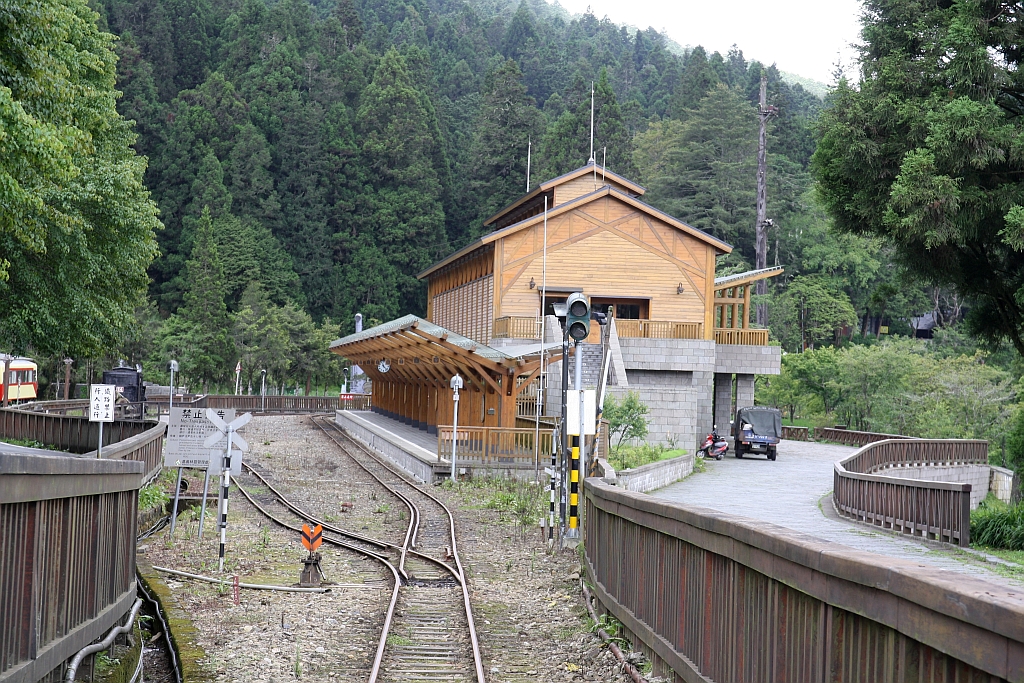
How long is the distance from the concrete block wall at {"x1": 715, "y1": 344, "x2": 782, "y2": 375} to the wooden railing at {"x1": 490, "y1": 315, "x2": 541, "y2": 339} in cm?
761

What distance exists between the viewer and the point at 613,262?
43.1 m

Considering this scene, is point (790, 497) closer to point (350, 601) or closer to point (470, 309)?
point (350, 601)

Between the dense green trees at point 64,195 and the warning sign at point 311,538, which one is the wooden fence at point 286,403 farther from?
the warning sign at point 311,538

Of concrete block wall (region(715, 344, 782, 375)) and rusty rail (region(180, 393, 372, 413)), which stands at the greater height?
concrete block wall (region(715, 344, 782, 375))

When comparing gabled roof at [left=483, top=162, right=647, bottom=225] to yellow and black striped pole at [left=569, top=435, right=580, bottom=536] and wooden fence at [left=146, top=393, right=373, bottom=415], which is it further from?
yellow and black striped pole at [left=569, top=435, right=580, bottom=536]

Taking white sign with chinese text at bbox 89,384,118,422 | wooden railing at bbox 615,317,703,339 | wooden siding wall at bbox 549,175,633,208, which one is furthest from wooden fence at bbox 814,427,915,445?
white sign with chinese text at bbox 89,384,118,422

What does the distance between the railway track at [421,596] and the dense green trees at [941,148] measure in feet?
36.9

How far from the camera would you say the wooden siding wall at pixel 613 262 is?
42.6 meters

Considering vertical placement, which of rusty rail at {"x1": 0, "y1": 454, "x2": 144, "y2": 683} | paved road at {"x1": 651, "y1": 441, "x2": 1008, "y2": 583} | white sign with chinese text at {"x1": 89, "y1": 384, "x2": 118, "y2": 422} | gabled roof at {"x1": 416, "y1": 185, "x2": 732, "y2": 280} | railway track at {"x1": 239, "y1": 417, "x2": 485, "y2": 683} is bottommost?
railway track at {"x1": 239, "y1": 417, "x2": 485, "y2": 683}

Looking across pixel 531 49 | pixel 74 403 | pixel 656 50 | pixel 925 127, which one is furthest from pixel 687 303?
pixel 656 50

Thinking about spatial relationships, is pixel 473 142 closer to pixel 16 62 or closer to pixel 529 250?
pixel 529 250

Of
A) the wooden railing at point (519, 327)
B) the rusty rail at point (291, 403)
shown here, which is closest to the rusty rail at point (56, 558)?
the wooden railing at point (519, 327)

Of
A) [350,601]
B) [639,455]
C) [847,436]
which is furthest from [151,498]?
[847,436]

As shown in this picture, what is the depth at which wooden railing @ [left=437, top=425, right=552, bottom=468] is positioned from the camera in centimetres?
2888
